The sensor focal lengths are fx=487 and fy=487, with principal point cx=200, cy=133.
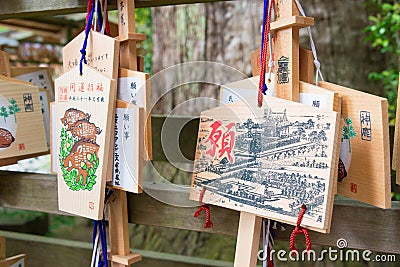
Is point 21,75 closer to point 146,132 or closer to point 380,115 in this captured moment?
point 146,132

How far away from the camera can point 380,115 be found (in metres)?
0.64

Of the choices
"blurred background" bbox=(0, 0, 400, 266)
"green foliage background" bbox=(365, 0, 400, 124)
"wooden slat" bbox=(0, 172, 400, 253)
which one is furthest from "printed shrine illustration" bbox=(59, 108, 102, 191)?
"green foliage background" bbox=(365, 0, 400, 124)

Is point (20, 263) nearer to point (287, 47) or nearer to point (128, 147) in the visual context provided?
point (128, 147)

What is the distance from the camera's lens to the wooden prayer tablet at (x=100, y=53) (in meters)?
0.78

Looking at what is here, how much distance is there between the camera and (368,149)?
0.66 meters

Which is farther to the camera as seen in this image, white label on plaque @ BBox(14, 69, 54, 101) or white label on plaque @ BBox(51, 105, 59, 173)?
white label on plaque @ BBox(14, 69, 54, 101)

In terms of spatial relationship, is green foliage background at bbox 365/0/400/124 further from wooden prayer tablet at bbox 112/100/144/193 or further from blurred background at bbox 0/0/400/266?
wooden prayer tablet at bbox 112/100/144/193

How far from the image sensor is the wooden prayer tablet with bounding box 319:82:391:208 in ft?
2.08

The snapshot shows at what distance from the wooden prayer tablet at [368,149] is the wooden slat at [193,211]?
2.4 inches

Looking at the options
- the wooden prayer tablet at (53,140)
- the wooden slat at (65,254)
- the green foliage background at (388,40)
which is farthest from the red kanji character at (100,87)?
the green foliage background at (388,40)

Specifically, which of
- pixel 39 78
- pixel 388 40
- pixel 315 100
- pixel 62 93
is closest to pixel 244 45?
pixel 388 40

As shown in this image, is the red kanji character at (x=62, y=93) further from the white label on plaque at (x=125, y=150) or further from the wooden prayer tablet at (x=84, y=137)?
the white label on plaque at (x=125, y=150)

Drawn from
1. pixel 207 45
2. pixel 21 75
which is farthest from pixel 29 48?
pixel 21 75

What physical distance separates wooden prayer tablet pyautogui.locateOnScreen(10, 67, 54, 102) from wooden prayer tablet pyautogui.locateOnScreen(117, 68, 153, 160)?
0.42 meters
